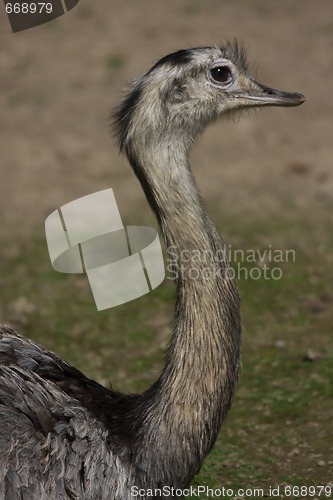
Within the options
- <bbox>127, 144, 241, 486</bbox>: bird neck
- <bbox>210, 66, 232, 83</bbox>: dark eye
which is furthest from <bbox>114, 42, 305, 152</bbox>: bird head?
<bbox>127, 144, 241, 486</bbox>: bird neck

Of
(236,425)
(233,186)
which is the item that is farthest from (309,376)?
(233,186)

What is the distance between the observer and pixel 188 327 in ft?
13.6

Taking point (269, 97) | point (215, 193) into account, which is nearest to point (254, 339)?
point (269, 97)

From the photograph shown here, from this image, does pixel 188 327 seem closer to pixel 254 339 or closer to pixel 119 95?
pixel 254 339

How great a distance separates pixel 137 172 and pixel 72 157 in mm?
6395

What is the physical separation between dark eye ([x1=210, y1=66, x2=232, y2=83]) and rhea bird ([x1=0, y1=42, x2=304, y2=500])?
0.18m

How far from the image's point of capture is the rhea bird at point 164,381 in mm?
4078

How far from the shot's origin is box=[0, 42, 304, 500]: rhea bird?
408 cm

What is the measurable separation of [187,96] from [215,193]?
17.3 feet

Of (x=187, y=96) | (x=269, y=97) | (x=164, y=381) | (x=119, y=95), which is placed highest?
(x=187, y=96)

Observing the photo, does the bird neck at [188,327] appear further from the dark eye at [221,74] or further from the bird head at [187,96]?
the dark eye at [221,74]

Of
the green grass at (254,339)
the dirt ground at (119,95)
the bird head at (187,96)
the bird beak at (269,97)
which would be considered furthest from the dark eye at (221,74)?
the dirt ground at (119,95)

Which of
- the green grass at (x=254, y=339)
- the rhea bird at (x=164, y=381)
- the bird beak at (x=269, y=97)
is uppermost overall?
the bird beak at (x=269, y=97)

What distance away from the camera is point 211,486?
16.7ft
